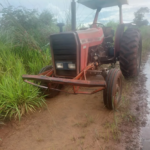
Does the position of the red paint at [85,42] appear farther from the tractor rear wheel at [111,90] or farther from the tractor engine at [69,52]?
the tractor rear wheel at [111,90]

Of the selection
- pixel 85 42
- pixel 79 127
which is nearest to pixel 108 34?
pixel 85 42

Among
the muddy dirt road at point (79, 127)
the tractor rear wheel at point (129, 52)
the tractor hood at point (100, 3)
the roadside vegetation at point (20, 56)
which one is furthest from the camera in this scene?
the tractor hood at point (100, 3)

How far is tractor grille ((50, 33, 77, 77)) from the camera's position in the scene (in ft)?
7.80

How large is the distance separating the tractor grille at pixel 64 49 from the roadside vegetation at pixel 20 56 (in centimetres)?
71

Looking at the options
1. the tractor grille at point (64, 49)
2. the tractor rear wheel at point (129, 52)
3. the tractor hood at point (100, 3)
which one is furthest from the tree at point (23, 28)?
the tractor rear wheel at point (129, 52)

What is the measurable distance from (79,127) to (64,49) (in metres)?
1.23

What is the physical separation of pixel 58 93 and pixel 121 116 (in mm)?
1484

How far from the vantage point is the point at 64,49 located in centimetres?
248

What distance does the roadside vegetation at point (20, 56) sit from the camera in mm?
2551

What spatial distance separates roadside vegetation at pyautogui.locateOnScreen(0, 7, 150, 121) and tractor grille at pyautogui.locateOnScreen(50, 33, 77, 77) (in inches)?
28.1

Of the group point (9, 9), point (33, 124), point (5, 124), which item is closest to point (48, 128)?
point (33, 124)

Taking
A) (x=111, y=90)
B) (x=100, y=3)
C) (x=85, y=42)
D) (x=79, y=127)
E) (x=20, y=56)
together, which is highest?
(x=100, y=3)

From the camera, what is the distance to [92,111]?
2.61 meters

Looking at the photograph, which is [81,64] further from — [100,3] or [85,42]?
[100,3]
